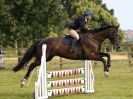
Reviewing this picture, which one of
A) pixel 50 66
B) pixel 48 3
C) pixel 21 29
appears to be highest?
pixel 48 3

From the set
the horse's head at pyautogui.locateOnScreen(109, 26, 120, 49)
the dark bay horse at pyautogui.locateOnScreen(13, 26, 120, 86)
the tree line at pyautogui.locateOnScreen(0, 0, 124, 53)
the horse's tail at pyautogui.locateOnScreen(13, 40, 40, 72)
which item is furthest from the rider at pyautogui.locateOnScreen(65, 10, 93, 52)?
the tree line at pyautogui.locateOnScreen(0, 0, 124, 53)

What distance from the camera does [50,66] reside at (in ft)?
99.9

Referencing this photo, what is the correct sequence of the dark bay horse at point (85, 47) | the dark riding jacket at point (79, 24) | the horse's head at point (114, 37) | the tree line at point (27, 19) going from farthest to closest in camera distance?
the tree line at point (27, 19), the horse's head at point (114, 37), the dark bay horse at point (85, 47), the dark riding jacket at point (79, 24)

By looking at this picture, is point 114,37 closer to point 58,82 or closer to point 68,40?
point 68,40

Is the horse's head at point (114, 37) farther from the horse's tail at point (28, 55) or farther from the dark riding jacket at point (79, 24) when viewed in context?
the horse's tail at point (28, 55)

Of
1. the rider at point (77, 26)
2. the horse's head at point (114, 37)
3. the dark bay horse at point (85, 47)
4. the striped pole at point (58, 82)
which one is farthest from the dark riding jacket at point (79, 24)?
the striped pole at point (58, 82)

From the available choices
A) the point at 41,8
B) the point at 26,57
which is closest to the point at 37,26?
the point at 41,8

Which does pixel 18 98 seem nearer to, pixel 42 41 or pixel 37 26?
pixel 42 41

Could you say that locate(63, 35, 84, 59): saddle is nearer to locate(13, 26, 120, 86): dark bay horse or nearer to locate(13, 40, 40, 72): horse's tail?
locate(13, 26, 120, 86): dark bay horse

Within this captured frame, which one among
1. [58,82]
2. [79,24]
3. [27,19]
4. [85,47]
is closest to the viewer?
[58,82]

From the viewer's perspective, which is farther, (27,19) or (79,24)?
(27,19)

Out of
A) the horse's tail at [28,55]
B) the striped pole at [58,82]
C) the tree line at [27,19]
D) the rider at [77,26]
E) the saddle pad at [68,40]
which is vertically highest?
the tree line at [27,19]

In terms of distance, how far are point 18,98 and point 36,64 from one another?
1500mm

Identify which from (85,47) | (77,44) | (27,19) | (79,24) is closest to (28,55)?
(77,44)
